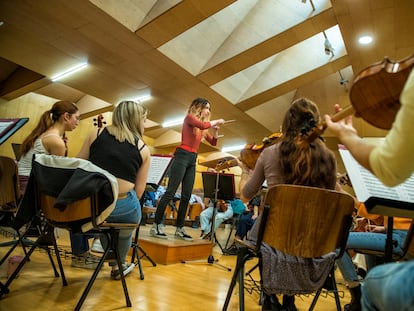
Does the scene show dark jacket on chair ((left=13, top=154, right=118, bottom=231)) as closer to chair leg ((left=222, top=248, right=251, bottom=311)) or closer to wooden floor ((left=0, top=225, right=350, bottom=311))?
wooden floor ((left=0, top=225, right=350, bottom=311))

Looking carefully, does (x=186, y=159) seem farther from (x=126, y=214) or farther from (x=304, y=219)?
(x=304, y=219)

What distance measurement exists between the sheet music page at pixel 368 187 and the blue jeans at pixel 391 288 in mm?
595

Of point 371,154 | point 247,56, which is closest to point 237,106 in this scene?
point 247,56

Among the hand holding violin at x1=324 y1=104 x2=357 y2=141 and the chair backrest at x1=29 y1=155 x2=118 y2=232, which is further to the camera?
the chair backrest at x1=29 y1=155 x2=118 y2=232

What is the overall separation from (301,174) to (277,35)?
4.47 m

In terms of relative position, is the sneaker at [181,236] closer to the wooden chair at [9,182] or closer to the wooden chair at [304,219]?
the wooden chair at [9,182]

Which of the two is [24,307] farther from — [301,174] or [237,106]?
[237,106]

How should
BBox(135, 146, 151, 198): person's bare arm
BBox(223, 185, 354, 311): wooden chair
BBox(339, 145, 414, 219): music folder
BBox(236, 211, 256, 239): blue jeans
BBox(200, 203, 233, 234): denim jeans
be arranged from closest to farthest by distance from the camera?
BBox(339, 145, 414, 219): music folder
BBox(223, 185, 354, 311): wooden chair
BBox(135, 146, 151, 198): person's bare arm
BBox(236, 211, 256, 239): blue jeans
BBox(200, 203, 233, 234): denim jeans

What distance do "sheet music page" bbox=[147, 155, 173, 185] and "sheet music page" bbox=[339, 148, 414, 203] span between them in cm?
164

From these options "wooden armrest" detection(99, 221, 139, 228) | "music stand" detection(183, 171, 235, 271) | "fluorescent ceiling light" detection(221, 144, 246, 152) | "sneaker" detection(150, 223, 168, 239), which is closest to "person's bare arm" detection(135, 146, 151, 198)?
"wooden armrest" detection(99, 221, 139, 228)

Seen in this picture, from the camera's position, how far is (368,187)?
4.24ft

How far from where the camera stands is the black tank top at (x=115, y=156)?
1.93m

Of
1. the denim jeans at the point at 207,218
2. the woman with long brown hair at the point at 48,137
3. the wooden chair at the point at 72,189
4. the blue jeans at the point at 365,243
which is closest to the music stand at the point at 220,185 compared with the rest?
the denim jeans at the point at 207,218

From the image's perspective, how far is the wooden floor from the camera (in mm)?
1715
